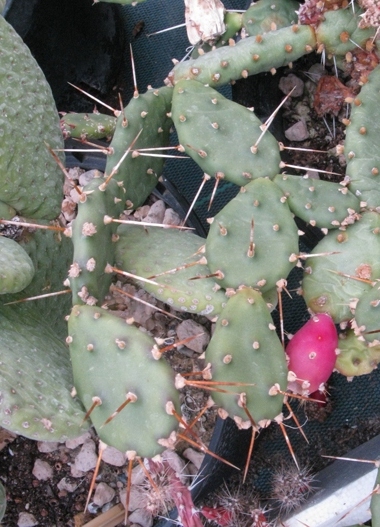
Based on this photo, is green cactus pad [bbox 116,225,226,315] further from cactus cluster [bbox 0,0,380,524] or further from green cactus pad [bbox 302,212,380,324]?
green cactus pad [bbox 302,212,380,324]

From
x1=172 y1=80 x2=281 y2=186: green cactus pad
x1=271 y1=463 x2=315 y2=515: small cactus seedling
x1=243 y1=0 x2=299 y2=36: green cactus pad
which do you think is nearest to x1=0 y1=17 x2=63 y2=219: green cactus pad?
x1=172 y1=80 x2=281 y2=186: green cactus pad

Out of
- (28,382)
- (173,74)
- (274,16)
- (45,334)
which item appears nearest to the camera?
(28,382)

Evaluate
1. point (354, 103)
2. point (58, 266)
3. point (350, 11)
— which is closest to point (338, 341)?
point (354, 103)

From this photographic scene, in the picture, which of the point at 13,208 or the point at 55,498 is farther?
the point at 55,498

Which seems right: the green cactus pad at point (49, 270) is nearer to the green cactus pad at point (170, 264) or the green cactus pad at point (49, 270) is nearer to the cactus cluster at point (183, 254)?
the cactus cluster at point (183, 254)

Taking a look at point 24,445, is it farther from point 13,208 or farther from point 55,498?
point 13,208

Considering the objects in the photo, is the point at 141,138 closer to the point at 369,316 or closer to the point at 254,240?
the point at 254,240

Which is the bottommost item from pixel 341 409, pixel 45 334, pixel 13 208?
pixel 341 409

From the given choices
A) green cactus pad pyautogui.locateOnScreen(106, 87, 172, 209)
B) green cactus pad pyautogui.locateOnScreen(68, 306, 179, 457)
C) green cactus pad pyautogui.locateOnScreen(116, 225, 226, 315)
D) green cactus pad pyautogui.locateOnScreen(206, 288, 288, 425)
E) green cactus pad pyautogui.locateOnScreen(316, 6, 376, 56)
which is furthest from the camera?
green cactus pad pyautogui.locateOnScreen(316, 6, 376, 56)
